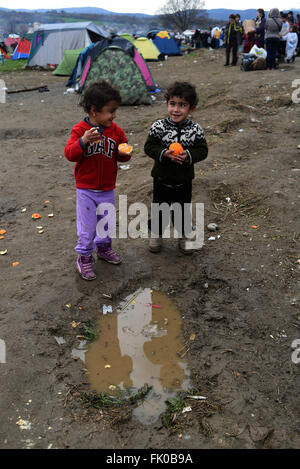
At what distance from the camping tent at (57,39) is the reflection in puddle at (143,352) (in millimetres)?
16259

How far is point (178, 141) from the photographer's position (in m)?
3.03

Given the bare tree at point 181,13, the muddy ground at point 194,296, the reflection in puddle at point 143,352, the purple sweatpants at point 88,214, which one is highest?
the bare tree at point 181,13

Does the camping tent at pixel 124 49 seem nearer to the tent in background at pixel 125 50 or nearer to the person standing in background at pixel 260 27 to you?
the tent in background at pixel 125 50

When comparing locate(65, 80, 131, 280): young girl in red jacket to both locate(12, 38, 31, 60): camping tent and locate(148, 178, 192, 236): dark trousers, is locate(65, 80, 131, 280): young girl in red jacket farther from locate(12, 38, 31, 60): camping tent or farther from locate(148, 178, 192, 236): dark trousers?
locate(12, 38, 31, 60): camping tent

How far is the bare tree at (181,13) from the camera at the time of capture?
47.8m

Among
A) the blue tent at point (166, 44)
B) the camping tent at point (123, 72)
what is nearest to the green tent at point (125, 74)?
the camping tent at point (123, 72)

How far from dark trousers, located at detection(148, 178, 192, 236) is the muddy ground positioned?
0.29m

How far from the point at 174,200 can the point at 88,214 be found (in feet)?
2.53

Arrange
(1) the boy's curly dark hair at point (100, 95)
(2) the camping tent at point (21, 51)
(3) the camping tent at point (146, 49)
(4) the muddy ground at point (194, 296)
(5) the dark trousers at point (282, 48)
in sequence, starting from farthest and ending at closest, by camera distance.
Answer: (2) the camping tent at point (21, 51) < (3) the camping tent at point (146, 49) < (5) the dark trousers at point (282, 48) < (1) the boy's curly dark hair at point (100, 95) < (4) the muddy ground at point (194, 296)

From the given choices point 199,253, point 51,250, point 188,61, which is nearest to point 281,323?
point 199,253

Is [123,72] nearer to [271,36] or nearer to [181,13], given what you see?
[271,36]

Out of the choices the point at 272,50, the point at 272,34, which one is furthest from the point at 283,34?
the point at 272,34

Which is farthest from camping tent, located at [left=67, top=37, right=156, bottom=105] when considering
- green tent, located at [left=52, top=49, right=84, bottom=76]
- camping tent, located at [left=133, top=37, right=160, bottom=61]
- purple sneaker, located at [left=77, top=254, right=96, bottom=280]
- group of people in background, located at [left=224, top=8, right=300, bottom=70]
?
camping tent, located at [left=133, top=37, right=160, bottom=61]

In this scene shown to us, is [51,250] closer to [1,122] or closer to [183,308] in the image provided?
[183,308]
